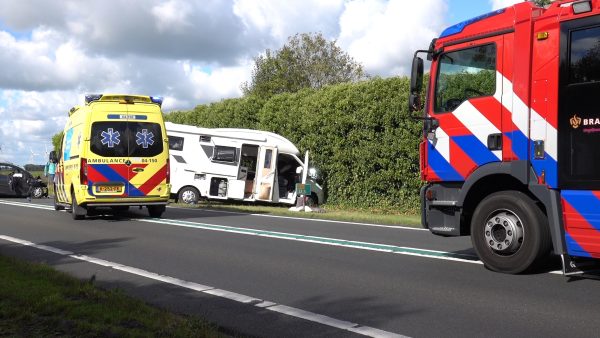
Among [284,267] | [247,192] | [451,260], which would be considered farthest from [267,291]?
[247,192]

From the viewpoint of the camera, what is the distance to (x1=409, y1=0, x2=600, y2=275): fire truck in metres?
6.38

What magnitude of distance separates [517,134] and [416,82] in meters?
1.50

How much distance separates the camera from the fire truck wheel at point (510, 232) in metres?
6.85

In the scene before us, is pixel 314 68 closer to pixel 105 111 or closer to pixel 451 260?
pixel 105 111

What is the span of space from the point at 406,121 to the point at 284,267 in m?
10.2

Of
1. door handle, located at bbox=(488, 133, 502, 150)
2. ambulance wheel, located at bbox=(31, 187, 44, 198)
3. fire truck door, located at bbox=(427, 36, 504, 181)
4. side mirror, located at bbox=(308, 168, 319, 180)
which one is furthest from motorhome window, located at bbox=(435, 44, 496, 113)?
ambulance wheel, located at bbox=(31, 187, 44, 198)

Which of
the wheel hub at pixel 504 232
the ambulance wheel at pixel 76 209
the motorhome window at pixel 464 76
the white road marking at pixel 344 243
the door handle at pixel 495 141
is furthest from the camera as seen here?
the ambulance wheel at pixel 76 209

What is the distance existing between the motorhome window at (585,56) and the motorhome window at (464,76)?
1031 millimetres

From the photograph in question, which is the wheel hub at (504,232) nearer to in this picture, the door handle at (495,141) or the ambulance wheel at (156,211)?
the door handle at (495,141)

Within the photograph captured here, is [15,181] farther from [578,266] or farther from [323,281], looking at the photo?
[578,266]

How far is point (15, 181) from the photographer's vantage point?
86.9ft

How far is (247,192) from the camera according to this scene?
21.3 m

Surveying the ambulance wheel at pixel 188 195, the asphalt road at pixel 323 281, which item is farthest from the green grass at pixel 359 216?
the asphalt road at pixel 323 281

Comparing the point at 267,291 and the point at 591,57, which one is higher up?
the point at 591,57
